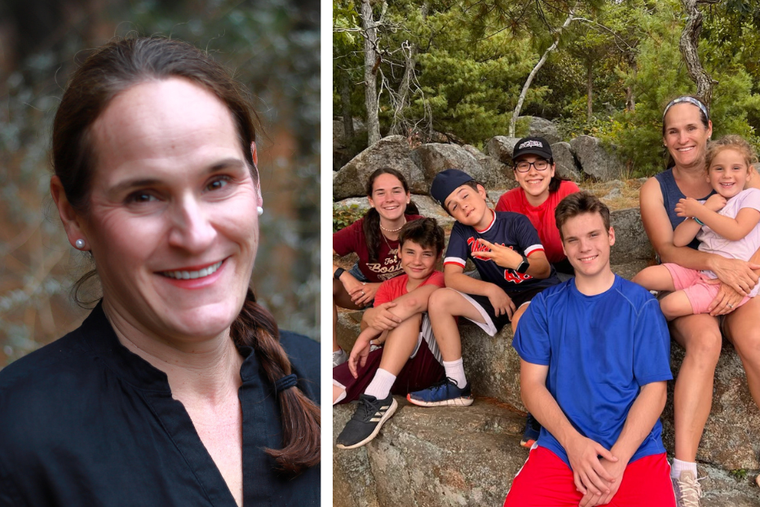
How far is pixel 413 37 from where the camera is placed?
6.38 m

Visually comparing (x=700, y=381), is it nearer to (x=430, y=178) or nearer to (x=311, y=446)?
(x=311, y=446)

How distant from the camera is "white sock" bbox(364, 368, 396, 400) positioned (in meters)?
2.45

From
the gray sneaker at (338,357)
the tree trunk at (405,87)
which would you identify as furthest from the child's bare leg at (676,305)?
the tree trunk at (405,87)

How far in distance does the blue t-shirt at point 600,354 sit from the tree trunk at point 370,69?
4577 mm

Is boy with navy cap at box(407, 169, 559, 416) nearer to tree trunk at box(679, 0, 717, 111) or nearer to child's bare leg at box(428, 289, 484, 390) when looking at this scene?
child's bare leg at box(428, 289, 484, 390)

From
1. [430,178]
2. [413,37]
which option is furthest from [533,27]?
[413,37]

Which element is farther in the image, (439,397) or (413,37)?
(413,37)

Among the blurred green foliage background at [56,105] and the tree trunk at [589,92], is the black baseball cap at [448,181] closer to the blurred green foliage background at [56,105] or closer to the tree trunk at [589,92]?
the blurred green foliage background at [56,105]

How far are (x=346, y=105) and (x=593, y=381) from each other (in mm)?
5780

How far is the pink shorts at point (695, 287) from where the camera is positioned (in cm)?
199

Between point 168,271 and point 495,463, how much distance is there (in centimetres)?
157

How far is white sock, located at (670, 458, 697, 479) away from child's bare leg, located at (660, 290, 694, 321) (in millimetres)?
467

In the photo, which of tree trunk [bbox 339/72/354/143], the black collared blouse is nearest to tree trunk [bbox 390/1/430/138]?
tree trunk [bbox 339/72/354/143]

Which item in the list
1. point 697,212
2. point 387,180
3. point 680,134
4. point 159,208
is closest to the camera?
point 159,208
